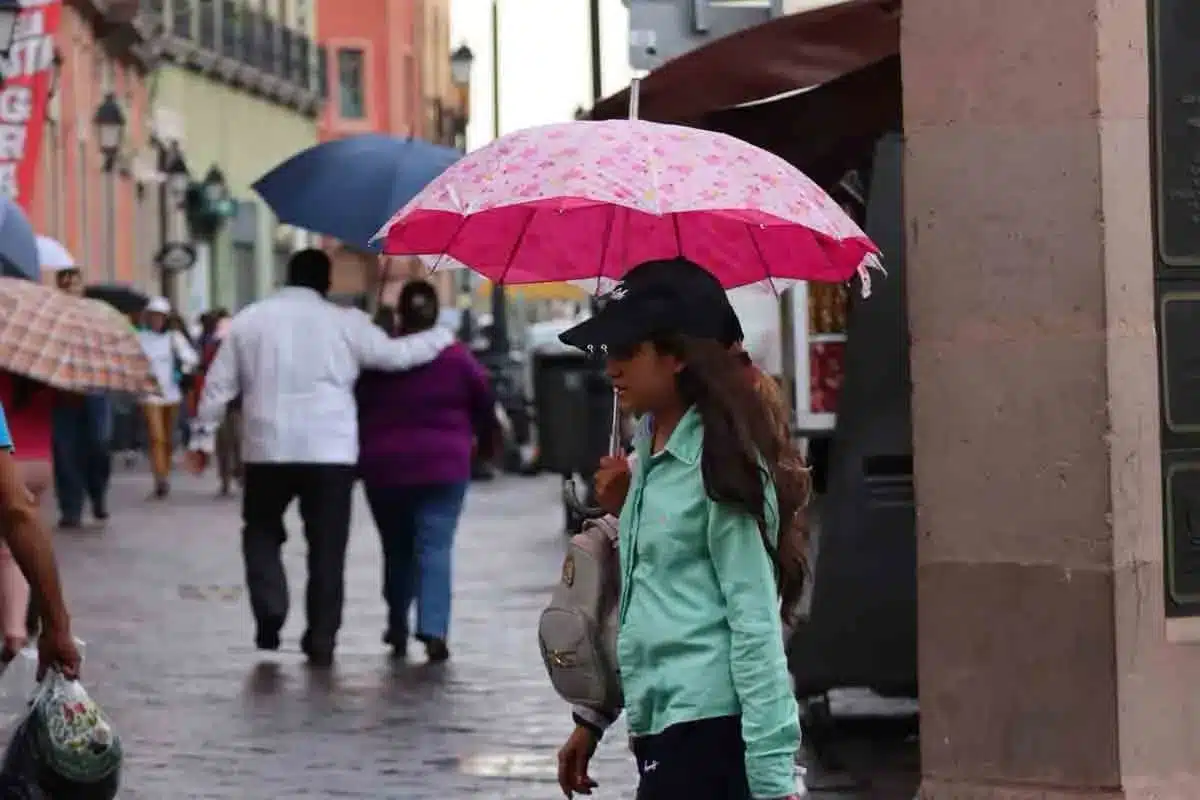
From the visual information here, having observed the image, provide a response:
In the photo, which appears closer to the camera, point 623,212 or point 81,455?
point 623,212

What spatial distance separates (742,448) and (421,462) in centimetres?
870

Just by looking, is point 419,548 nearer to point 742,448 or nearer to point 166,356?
point 742,448

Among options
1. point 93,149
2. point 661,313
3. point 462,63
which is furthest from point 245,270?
point 661,313

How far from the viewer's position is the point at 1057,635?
820cm

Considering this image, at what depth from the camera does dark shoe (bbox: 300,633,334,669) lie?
1378 cm

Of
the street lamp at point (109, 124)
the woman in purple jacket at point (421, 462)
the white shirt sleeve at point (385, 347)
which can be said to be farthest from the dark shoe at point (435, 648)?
the street lamp at point (109, 124)

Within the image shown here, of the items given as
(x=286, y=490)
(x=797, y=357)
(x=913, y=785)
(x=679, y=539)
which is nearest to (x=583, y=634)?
(x=679, y=539)

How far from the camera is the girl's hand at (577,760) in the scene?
5676 millimetres

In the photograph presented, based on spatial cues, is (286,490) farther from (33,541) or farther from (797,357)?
(33,541)

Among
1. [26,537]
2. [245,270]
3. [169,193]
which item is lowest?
[26,537]

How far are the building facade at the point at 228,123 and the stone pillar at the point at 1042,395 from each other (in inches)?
1660

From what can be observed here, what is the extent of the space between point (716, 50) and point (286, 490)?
13.7 ft

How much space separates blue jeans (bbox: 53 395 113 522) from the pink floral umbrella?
53.0 feet

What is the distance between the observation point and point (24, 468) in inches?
512
